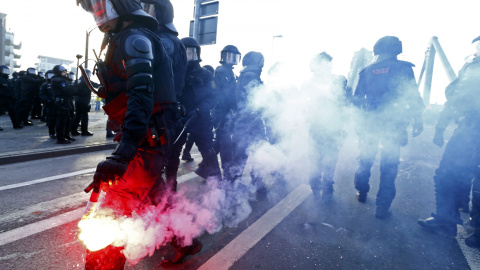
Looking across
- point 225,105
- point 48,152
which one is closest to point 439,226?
point 225,105

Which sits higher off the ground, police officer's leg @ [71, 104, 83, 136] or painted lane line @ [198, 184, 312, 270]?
police officer's leg @ [71, 104, 83, 136]

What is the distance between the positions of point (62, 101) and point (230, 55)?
4.84 meters

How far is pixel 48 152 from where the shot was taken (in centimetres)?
539

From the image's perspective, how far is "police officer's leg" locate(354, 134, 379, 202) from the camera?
12.1 ft

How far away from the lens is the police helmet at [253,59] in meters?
4.11

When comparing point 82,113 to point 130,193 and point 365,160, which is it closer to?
point 130,193

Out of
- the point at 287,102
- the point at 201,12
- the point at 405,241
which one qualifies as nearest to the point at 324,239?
the point at 405,241

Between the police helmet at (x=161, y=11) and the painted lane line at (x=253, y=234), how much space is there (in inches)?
82.9

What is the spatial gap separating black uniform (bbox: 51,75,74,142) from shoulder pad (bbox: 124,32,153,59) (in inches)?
238

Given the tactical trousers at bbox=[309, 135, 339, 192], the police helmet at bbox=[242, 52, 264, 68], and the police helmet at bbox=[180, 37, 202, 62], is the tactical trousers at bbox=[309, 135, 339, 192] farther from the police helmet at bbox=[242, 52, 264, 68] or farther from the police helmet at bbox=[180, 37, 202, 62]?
the police helmet at bbox=[180, 37, 202, 62]

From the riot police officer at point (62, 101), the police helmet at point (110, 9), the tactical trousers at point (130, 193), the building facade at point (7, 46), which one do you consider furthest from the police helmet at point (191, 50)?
the building facade at point (7, 46)

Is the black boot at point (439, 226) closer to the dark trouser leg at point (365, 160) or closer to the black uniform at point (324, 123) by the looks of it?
the dark trouser leg at point (365, 160)

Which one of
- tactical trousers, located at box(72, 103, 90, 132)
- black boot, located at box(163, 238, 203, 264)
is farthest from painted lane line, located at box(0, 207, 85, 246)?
tactical trousers, located at box(72, 103, 90, 132)

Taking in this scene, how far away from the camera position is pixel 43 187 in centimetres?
363
